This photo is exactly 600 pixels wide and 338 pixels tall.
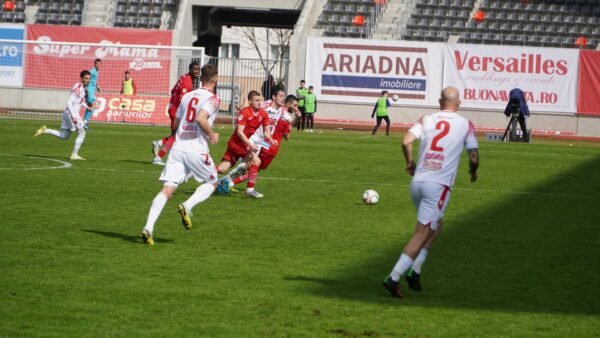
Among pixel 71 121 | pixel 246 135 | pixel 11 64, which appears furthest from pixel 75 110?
pixel 11 64

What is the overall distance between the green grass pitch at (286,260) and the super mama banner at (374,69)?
79.0ft

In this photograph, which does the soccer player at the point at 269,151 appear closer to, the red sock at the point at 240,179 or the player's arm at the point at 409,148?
the red sock at the point at 240,179

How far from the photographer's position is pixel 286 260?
1172 cm

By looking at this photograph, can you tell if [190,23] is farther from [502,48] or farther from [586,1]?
[586,1]

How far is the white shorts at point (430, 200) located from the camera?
987 centimetres

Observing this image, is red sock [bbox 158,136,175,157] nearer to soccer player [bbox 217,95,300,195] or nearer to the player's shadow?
soccer player [bbox 217,95,300,195]

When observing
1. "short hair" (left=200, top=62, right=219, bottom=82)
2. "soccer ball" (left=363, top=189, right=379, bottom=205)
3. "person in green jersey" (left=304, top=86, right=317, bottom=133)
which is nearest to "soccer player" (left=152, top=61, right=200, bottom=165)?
"soccer ball" (left=363, top=189, right=379, bottom=205)

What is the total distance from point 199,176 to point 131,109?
98.9ft

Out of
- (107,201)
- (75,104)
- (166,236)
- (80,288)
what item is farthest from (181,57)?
(80,288)

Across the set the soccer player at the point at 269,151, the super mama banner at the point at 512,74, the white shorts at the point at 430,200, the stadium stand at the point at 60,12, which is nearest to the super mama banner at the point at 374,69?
the super mama banner at the point at 512,74

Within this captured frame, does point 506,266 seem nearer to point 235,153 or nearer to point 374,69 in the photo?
point 235,153

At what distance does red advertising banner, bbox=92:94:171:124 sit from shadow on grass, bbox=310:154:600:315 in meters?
25.8

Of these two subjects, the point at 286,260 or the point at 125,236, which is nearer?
the point at 286,260

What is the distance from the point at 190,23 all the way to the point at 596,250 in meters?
39.8
